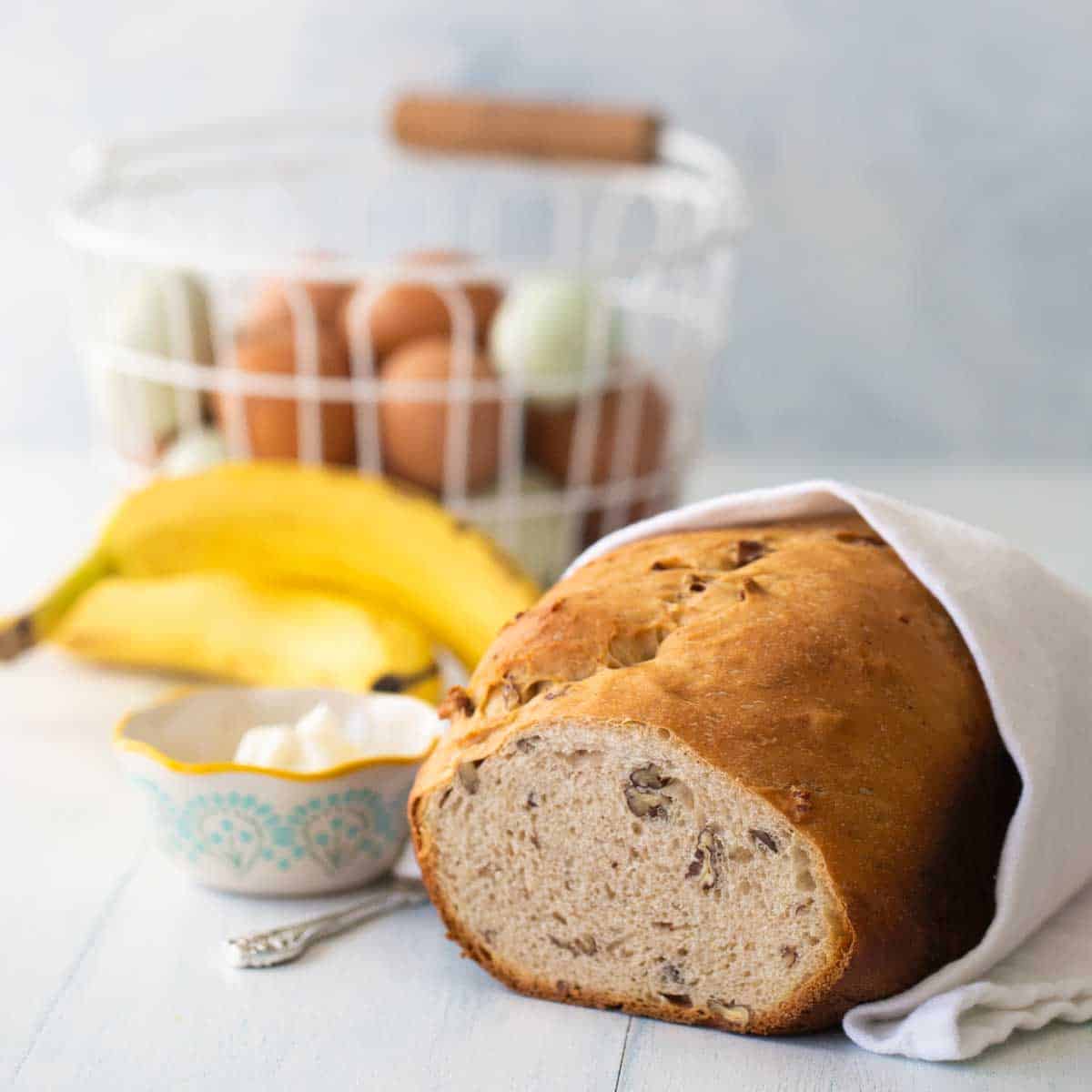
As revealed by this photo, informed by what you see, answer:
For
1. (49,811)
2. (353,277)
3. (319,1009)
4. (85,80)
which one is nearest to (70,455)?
(85,80)

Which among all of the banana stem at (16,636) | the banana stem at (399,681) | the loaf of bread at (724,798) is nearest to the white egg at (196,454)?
the banana stem at (16,636)

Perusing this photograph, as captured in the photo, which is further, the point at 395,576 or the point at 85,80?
the point at 85,80

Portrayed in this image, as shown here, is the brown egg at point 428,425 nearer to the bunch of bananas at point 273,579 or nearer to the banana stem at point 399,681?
the bunch of bananas at point 273,579

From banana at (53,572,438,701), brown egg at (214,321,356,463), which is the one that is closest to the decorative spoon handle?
banana at (53,572,438,701)

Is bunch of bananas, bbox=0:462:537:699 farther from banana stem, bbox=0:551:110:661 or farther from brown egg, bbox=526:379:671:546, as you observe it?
brown egg, bbox=526:379:671:546

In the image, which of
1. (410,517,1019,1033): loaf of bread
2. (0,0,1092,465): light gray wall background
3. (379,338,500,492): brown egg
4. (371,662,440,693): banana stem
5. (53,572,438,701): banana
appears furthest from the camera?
(0,0,1092,465): light gray wall background

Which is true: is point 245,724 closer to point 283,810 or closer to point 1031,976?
point 283,810
